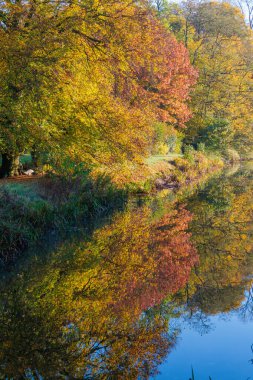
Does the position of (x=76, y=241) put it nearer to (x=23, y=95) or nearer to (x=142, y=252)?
(x=142, y=252)

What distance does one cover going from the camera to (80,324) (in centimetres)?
700

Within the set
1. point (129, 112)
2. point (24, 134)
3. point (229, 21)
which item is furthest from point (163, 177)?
point (229, 21)

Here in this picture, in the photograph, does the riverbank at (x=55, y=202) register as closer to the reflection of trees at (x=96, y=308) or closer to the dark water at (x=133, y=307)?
the dark water at (x=133, y=307)

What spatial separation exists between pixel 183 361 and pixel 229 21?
38.0 m

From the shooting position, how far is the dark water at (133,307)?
19.3 ft

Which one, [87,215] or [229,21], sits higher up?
[229,21]

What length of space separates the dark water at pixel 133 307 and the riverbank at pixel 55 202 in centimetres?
69


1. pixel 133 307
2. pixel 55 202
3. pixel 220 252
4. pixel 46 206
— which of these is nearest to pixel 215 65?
pixel 55 202

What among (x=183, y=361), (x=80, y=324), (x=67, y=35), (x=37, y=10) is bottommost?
(x=183, y=361)

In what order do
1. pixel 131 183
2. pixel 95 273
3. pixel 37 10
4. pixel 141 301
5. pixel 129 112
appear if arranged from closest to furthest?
pixel 141 301 → pixel 95 273 → pixel 37 10 → pixel 129 112 → pixel 131 183

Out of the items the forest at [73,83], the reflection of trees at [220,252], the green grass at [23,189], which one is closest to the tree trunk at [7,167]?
the forest at [73,83]

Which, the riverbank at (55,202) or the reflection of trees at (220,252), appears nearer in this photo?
the reflection of trees at (220,252)

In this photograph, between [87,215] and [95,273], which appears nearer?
[95,273]

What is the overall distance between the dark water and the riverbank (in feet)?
2.26
